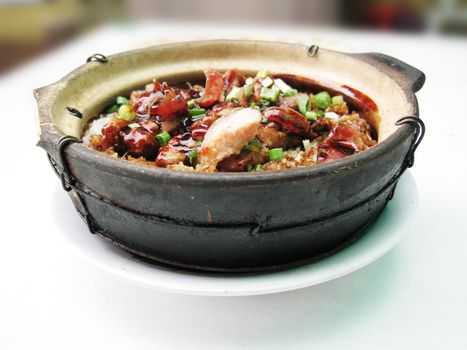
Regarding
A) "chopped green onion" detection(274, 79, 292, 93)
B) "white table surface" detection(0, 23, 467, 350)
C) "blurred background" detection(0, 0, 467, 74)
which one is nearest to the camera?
"white table surface" detection(0, 23, 467, 350)

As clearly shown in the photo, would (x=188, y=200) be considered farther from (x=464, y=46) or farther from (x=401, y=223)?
(x=464, y=46)

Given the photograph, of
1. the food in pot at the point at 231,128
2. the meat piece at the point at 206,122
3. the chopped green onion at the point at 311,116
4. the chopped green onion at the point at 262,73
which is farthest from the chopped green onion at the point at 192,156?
the chopped green onion at the point at 262,73

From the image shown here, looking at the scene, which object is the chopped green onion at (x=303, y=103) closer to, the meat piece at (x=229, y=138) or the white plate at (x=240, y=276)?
the meat piece at (x=229, y=138)

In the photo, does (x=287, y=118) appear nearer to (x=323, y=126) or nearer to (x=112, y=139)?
(x=323, y=126)

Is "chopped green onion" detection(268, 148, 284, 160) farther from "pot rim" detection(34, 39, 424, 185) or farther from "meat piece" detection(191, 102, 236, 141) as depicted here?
"pot rim" detection(34, 39, 424, 185)

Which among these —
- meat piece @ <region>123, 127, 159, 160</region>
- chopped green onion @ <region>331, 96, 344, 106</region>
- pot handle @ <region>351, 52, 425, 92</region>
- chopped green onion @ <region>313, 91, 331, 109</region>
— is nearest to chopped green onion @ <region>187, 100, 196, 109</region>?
meat piece @ <region>123, 127, 159, 160</region>

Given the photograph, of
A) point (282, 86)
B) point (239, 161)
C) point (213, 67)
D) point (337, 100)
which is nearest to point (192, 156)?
point (239, 161)
